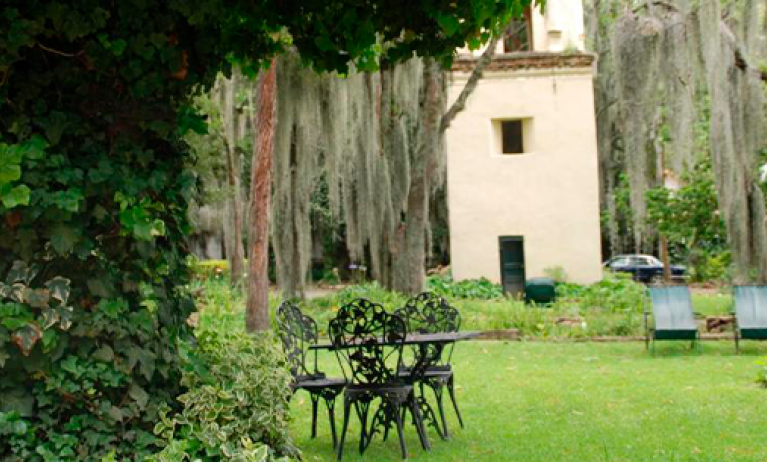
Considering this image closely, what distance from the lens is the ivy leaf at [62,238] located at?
3643 mm

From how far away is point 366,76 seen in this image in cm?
1622

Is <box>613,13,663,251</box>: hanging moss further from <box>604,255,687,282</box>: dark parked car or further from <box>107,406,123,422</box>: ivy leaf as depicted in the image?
<box>604,255,687,282</box>: dark parked car

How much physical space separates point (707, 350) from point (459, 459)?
688 centimetres

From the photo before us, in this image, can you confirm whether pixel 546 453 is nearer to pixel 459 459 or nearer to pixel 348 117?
pixel 459 459

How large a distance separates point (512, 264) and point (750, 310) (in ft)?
30.7

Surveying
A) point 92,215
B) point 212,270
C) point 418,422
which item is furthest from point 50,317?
point 212,270

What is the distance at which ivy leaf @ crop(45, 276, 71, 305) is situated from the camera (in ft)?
11.9

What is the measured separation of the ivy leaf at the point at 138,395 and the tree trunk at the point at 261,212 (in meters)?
9.59

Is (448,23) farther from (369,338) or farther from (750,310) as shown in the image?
(750,310)

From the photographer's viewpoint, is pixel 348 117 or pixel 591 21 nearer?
pixel 348 117

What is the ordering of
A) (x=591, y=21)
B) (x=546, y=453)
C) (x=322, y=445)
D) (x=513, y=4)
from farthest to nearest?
(x=591, y=21) → (x=322, y=445) → (x=546, y=453) → (x=513, y=4)

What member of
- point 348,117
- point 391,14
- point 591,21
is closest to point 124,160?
point 391,14

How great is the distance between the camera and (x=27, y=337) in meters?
3.56

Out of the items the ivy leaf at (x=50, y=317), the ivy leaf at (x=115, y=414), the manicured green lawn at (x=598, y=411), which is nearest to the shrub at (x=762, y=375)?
the manicured green lawn at (x=598, y=411)
